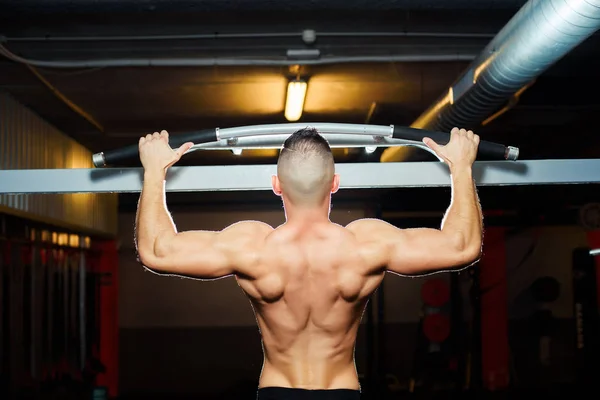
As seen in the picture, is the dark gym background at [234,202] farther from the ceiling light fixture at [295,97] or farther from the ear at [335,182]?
the ear at [335,182]

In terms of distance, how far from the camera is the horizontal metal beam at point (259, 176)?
1.66 meters

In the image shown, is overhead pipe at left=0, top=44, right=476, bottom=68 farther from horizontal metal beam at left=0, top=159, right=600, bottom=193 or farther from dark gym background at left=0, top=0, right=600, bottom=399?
horizontal metal beam at left=0, top=159, right=600, bottom=193

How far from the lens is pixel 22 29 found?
3.79 metres

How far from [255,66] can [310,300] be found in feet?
10.3

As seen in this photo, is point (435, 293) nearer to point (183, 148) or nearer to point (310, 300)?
point (310, 300)

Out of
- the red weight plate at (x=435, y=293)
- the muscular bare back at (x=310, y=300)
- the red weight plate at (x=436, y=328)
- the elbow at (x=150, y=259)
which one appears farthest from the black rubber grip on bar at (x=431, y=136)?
the red weight plate at (x=435, y=293)

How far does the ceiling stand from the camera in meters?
→ 3.62

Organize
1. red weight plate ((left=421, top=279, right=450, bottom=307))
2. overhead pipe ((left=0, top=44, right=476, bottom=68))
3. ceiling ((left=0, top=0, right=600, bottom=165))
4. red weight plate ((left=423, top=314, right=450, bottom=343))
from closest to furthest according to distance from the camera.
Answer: ceiling ((left=0, top=0, right=600, bottom=165))
overhead pipe ((left=0, top=44, right=476, bottom=68))
red weight plate ((left=423, top=314, right=450, bottom=343))
red weight plate ((left=421, top=279, right=450, bottom=307))

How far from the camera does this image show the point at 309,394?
1.72 metres

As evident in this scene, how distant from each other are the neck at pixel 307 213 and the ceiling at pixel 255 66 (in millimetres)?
1089

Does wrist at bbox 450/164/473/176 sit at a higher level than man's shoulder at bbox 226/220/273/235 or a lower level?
higher

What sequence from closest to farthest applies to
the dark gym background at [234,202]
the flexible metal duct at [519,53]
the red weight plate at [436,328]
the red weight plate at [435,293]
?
the flexible metal duct at [519,53]
the dark gym background at [234,202]
the red weight plate at [436,328]
the red weight plate at [435,293]

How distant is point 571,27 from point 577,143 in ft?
19.2

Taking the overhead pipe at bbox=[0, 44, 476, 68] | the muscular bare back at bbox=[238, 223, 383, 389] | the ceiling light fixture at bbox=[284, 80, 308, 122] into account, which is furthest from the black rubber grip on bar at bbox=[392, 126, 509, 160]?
the ceiling light fixture at bbox=[284, 80, 308, 122]
